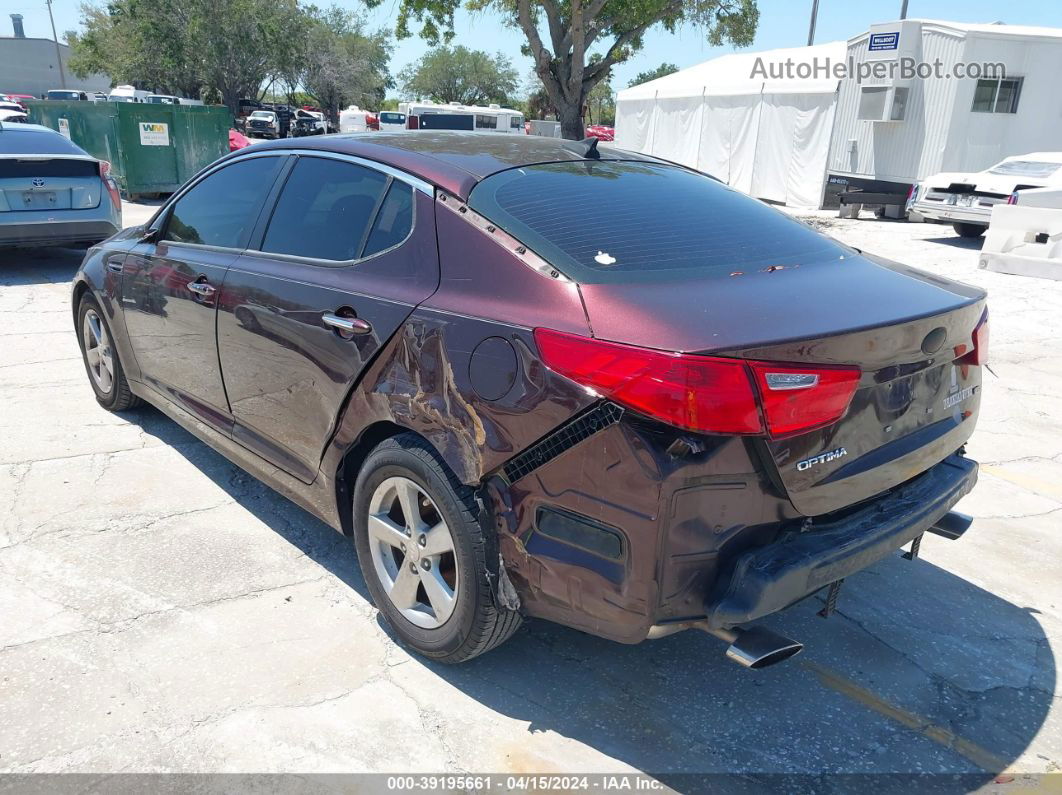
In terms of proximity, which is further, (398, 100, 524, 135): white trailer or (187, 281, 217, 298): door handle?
(398, 100, 524, 135): white trailer

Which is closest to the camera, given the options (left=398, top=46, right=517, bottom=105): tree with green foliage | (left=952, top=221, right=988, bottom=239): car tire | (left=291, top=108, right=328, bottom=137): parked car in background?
(left=952, top=221, right=988, bottom=239): car tire

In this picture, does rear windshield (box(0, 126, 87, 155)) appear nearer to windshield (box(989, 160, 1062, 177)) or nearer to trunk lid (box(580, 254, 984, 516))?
trunk lid (box(580, 254, 984, 516))

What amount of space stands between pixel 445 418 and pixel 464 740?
1.01 meters

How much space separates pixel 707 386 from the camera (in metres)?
2.10

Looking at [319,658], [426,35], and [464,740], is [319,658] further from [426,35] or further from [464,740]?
[426,35]

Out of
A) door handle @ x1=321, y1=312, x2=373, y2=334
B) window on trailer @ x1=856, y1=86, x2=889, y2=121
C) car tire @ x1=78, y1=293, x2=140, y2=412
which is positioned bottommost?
car tire @ x1=78, y1=293, x2=140, y2=412

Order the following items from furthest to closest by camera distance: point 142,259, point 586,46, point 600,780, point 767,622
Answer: point 586,46, point 142,259, point 767,622, point 600,780

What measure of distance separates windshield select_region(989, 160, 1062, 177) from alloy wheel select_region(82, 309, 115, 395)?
14188 millimetres

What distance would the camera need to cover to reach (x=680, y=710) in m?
2.74

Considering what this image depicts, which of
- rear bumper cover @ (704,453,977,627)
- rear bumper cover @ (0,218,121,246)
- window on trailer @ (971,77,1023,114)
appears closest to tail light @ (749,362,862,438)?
rear bumper cover @ (704,453,977,627)

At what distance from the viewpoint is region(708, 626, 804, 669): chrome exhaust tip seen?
90.5 inches

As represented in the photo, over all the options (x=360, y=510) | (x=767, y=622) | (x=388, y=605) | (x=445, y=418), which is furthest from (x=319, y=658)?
(x=767, y=622)

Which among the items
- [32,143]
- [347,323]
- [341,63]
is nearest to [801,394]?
[347,323]

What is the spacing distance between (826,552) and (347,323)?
1728mm
